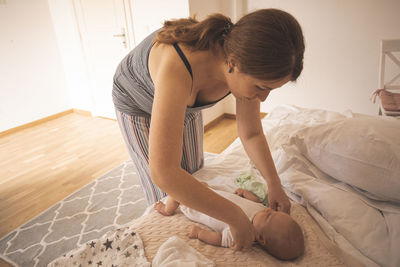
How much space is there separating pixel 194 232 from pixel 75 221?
1.32m

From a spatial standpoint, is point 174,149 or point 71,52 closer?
point 174,149

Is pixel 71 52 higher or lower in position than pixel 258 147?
higher

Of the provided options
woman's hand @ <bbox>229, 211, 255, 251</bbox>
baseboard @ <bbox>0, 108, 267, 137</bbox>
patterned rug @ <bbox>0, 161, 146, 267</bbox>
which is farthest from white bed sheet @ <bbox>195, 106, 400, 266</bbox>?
baseboard @ <bbox>0, 108, 267, 137</bbox>

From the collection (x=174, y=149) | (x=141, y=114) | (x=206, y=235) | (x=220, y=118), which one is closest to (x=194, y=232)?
(x=206, y=235)

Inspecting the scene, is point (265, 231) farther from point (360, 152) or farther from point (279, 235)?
point (360, 152)

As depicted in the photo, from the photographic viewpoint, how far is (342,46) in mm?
2771

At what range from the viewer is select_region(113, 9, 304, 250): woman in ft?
2.19

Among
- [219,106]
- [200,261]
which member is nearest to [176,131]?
[200,261]

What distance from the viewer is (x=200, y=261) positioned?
2.61 feet

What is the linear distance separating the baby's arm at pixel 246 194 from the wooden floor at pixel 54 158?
5.46 feet

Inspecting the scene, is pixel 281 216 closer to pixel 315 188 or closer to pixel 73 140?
pixel 315 188

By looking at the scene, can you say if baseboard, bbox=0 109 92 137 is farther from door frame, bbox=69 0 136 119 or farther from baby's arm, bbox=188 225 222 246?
baby's arm, bbox=188 225 222 246

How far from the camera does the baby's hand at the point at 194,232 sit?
924 mm

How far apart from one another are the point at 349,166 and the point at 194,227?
66cm
